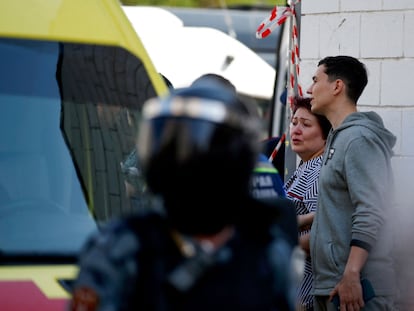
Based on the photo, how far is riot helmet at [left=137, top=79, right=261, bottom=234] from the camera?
2.77 metres

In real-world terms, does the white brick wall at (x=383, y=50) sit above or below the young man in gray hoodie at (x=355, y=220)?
above

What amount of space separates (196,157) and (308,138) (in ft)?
15.2

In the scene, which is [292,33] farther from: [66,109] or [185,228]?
[185,228]

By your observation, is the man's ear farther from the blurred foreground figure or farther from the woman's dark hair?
the blurred foreground figure

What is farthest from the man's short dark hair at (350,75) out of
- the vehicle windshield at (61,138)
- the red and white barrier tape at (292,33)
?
the vehicle windshield at (61,138)

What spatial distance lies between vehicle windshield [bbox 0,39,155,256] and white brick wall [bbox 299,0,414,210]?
3.02m

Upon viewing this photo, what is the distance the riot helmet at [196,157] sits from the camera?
2.77m

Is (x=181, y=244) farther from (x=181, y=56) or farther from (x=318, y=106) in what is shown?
(x=181, y=56)

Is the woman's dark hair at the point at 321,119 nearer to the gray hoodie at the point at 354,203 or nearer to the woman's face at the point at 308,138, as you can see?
the woman's face at the point at 308,138

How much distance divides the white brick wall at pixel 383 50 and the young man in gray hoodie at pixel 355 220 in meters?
1.13

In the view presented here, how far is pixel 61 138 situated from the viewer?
16.0 ft

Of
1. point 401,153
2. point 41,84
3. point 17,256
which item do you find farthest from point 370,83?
point 17,256

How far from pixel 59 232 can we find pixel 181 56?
794 centimetres

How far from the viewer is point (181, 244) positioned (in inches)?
110
